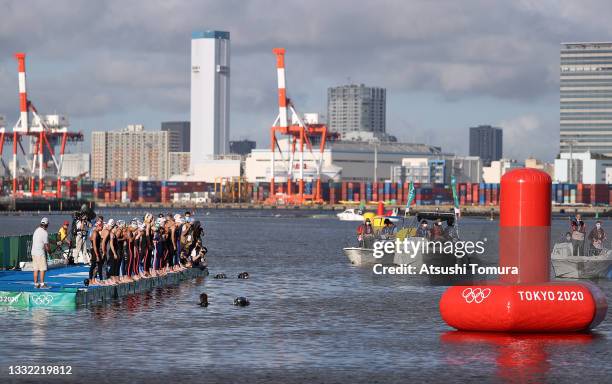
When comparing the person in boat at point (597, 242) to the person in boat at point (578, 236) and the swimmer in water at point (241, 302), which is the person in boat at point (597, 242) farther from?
the swimmer in water at point (241, 302)

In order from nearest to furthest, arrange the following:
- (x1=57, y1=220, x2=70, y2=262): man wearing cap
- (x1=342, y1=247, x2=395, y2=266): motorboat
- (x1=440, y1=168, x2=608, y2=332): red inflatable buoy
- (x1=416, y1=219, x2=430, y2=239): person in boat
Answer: (x1=440, y1=168, x2=608, y2=332): red inflatable buoy, (x1=57, y1=220, x2=70, y2=262): man wearing cap, (x1=416, y1=219, x2=430, y2=239): person in boat, (x1=342, y1=247, x2=395, y2=266): motorboat

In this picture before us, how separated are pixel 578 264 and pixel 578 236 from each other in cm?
131

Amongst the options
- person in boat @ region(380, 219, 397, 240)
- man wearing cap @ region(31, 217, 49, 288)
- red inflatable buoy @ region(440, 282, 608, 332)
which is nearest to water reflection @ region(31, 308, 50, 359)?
man wearing cap @ region(31, 217, 49, 288)

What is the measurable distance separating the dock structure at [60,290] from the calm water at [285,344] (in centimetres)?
55

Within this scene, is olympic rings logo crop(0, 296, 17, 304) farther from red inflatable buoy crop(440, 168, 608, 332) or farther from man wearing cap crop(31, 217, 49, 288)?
red inflatable buoy crop(440, 168, 608, 332)

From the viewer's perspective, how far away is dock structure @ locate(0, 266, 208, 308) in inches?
1410

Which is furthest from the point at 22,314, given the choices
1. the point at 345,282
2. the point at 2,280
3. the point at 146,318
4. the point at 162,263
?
the point at 345,282

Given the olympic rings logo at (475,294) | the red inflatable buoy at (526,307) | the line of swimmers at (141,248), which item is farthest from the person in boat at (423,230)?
the olympic rings logo at (475,294)

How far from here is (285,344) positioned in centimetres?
3039

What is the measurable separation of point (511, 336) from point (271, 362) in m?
6.71

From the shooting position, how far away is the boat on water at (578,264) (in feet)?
153

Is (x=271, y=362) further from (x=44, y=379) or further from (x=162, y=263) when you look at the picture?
(x=162, y=263)

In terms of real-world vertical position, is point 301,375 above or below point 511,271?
below

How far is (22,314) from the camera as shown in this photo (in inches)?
1347
